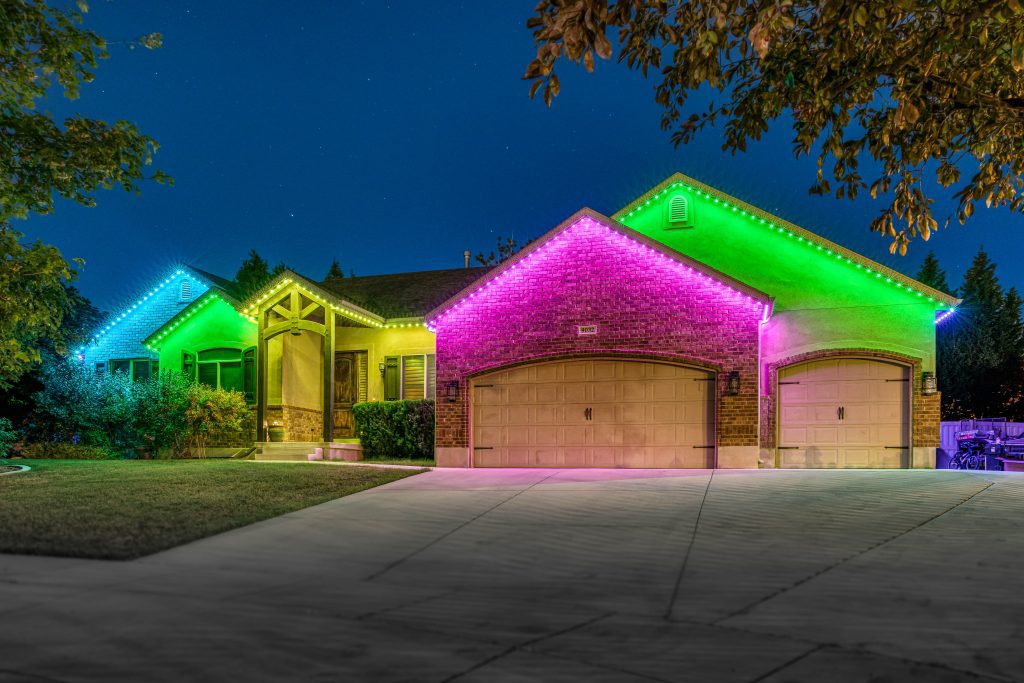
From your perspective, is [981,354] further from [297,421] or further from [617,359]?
[297,421]

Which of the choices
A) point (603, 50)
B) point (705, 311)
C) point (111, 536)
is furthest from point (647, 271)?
point (111, 536)

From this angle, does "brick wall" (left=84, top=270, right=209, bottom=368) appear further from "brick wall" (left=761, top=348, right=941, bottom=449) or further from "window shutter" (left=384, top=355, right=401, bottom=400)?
"brick wall" (left=761, top=348, right=941, bottom=449)

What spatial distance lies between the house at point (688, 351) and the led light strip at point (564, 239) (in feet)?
0.10

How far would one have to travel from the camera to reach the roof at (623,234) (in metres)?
14.8

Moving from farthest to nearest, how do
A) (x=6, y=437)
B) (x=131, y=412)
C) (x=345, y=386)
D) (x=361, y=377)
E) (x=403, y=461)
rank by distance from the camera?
(x=345, y=386) < (x=361, y=377) < (x=131, y=412) < (x=6, y=437) < (x=403, y=461)

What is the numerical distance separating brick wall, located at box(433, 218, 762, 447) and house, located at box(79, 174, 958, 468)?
0.03 metres

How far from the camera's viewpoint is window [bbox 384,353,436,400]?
20531 millimetres

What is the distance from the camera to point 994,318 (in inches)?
1357

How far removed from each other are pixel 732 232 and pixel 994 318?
23.7 metres

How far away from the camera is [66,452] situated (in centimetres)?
2062

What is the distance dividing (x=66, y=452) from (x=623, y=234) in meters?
16.1

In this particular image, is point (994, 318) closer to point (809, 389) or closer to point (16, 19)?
point (809, 389)

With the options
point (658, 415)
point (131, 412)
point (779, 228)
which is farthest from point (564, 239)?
point (131, 412)

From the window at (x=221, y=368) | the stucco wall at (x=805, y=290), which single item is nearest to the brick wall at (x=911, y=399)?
the stucco wall at (x=805, y=290)
